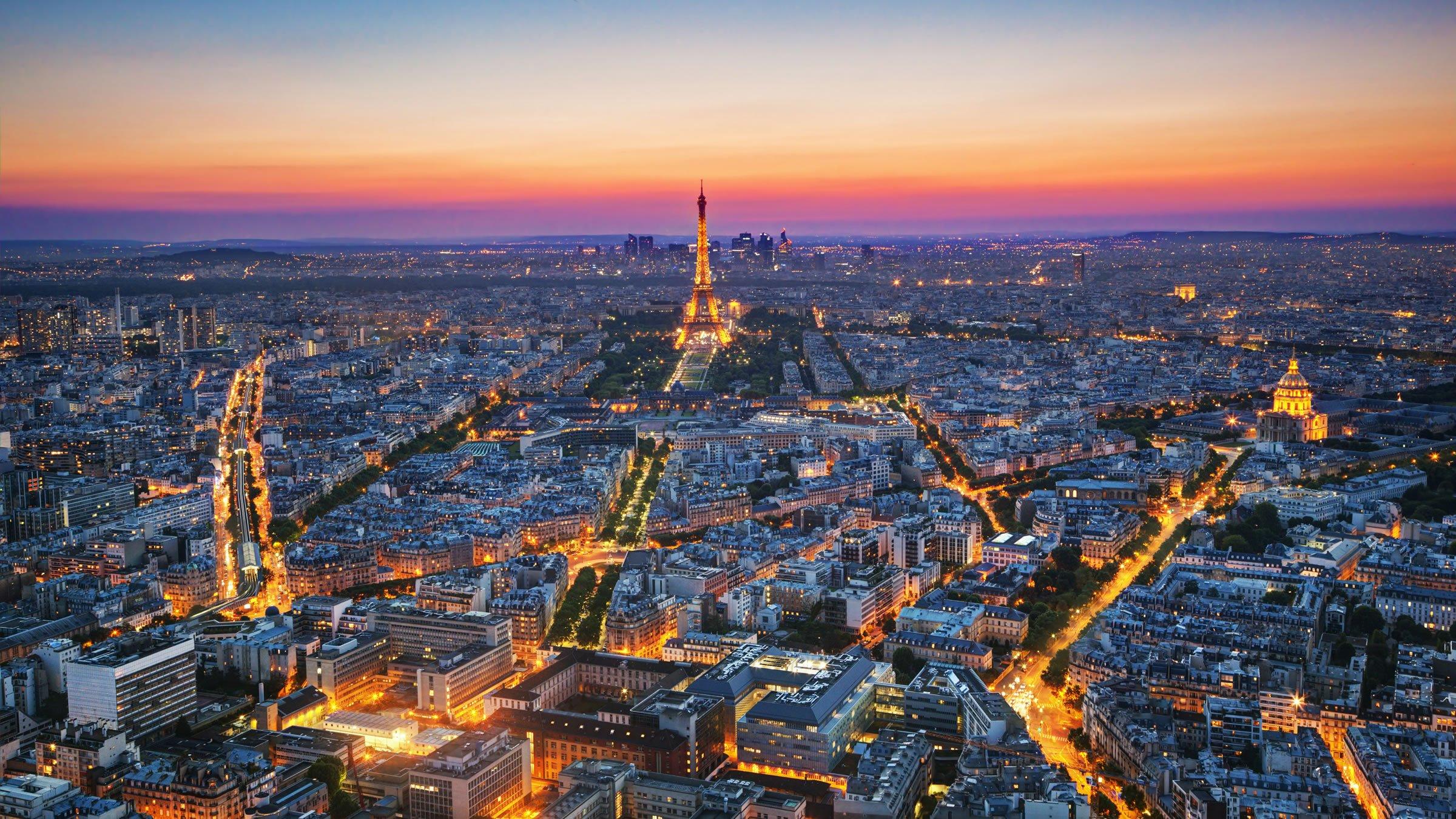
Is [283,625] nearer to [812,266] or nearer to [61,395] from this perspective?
[61,395]

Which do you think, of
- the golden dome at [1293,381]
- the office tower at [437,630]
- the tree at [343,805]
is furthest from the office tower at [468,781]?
the golden dome at [1293,381]

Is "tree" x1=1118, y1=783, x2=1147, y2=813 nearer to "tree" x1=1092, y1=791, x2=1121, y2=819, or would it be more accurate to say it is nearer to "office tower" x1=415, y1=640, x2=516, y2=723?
"tree" x1=1092, y1=791, x2=1121, y2=819

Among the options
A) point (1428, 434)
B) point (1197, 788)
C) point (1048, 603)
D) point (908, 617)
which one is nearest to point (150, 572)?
point (908, 617)

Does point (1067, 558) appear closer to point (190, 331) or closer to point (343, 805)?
point (343, 805)

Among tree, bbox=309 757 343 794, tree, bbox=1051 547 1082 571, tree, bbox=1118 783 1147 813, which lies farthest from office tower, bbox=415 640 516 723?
tree, bbox=1051 547 1082 571

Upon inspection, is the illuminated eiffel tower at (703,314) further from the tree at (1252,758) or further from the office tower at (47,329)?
the tree at (1252,758)

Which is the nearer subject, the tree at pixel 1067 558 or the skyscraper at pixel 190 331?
the tree at pixel 1067 558

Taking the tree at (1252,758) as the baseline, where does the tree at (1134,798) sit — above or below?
below
